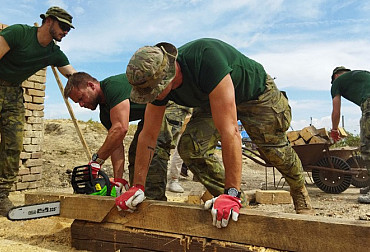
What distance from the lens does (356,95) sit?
5.24 metres

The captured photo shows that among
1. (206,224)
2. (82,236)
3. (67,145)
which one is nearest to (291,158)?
(206,224)

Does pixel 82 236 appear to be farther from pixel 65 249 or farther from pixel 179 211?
pixel 179 211

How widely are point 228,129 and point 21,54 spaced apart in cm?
271

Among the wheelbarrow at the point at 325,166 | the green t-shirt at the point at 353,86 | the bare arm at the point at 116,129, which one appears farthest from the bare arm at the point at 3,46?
the green t-shirt at the point at 353,86

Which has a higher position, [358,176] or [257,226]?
[257,226]

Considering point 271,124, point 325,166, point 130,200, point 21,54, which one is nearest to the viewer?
point 130,200

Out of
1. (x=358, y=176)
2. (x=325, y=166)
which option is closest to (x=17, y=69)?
(x=325, y=166)

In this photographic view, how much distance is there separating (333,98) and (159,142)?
3.32 meters

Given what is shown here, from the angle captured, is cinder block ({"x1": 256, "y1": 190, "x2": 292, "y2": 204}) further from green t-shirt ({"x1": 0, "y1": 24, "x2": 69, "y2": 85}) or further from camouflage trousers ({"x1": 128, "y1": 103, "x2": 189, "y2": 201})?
green t-shirt ({"x1": 0, "y1": 24, "x2": 69, "y2": 85})

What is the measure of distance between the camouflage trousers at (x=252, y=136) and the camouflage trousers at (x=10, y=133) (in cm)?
213

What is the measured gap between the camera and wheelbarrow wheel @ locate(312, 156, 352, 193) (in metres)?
6.40

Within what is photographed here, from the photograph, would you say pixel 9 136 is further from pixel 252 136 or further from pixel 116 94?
pixel 252 136

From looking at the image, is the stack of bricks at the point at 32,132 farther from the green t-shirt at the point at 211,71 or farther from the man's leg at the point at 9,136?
the green t-shirt at the point at 211,71

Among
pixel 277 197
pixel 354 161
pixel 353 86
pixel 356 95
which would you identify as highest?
pixel 353 86
